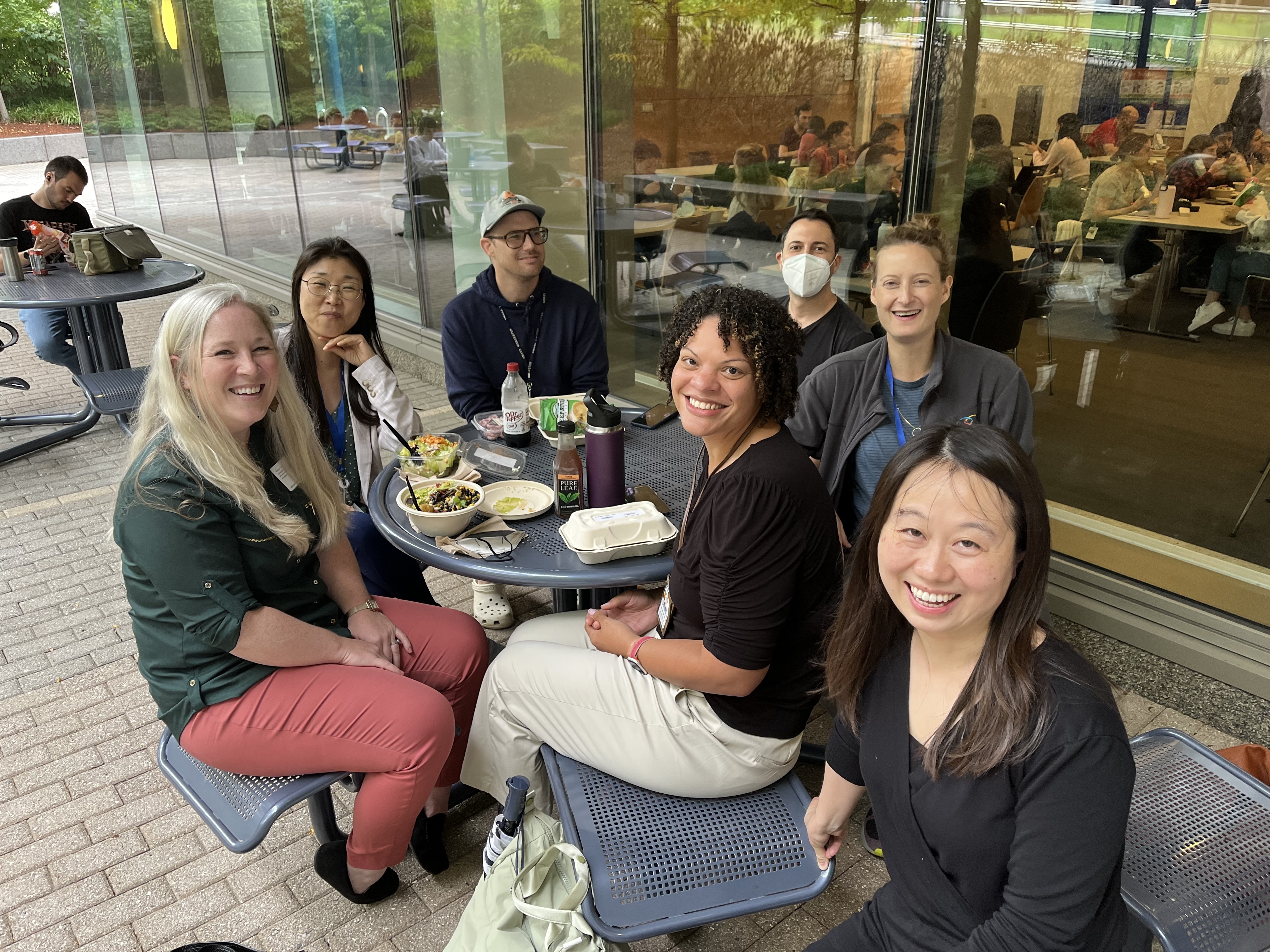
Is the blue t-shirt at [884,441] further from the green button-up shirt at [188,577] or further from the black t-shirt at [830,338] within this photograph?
the green button-up shirt at [188,577]

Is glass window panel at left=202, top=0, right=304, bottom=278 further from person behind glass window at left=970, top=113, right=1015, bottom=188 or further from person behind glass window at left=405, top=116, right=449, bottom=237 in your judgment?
person behind glass window at left=970, top=113, right=1015, bottom=188

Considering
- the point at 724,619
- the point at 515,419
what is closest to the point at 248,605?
the point at 724,619

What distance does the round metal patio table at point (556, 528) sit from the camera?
2318mm

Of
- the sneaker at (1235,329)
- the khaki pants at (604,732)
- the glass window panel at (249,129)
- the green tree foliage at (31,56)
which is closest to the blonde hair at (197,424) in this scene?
the khaki pants at (604,732)

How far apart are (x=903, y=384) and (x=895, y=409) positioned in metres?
0.08

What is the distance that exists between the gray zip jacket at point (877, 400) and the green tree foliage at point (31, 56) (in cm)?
3272

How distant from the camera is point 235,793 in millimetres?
2145

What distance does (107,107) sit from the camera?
40.2ft

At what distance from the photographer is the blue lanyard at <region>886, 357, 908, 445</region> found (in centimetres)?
278

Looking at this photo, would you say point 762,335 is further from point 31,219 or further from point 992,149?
point 31,219

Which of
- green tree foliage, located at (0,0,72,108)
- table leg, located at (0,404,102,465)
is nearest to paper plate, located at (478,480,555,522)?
table leg, located at (0,404,102,465)

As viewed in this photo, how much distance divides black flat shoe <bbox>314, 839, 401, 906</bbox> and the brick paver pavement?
0.04 meters

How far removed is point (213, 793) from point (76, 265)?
517cm

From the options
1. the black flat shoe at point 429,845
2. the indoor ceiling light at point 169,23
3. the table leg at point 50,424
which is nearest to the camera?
the black flat shoe at point 429,845
